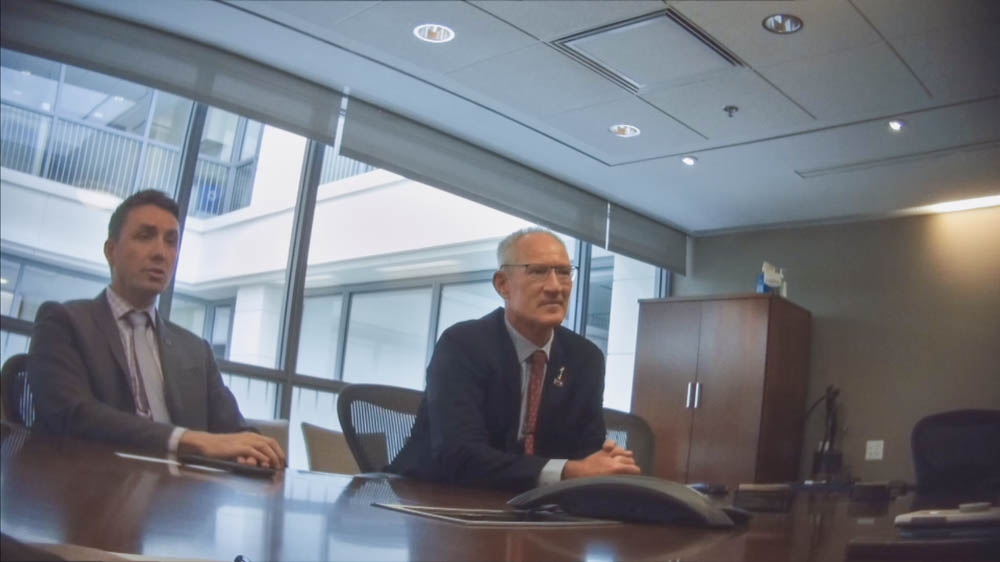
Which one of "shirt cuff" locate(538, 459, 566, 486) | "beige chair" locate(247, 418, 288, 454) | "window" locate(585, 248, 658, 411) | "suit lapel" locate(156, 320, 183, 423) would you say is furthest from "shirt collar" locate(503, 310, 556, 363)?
"window" locate(585, 248, 658, 411)

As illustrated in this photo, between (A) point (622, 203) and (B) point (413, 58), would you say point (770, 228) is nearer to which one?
(A) point (622, 203)

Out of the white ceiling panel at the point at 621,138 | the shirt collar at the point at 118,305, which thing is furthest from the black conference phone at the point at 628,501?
the white ceiling panel at the point at 621,138

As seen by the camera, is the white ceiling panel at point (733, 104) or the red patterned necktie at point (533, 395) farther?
the white ceiling panel at point (733, 104)

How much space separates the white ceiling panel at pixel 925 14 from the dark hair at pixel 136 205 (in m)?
2.58

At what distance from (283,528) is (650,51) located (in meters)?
3.45

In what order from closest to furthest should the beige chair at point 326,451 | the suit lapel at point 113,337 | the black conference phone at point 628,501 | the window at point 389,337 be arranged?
the black conference phone at point 628,501 < the suit lapel at point 113,337 < the beige chair at point 326,451 < the window at point 389,337

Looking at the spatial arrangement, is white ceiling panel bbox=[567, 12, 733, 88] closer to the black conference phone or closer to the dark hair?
the dark hair

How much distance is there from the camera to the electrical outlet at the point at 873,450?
5594 millimetres

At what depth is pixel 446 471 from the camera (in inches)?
70.1

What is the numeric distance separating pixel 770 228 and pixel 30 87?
4.79 m

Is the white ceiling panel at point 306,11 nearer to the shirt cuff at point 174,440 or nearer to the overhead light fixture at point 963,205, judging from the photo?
the shirt cuff at point 174,440

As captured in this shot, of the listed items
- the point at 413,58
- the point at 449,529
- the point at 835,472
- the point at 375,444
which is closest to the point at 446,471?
the point at 375,444

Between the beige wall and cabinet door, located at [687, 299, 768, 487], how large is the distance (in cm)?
68

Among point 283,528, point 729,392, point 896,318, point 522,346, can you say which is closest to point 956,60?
point 896,318
